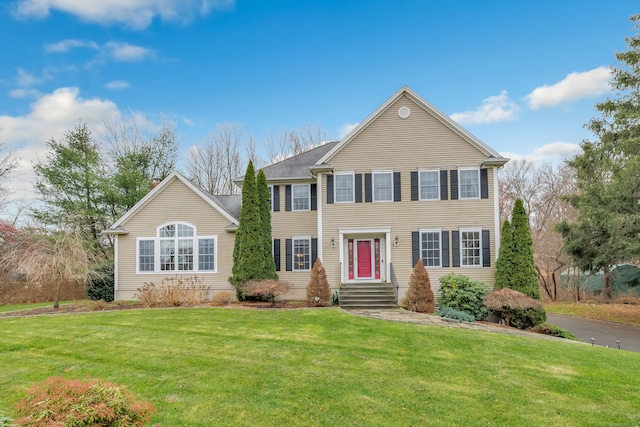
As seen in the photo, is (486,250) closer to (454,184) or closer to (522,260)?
(522,260)

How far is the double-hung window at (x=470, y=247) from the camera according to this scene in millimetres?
14211

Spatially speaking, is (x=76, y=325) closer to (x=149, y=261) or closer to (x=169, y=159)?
(x=149, y=261)

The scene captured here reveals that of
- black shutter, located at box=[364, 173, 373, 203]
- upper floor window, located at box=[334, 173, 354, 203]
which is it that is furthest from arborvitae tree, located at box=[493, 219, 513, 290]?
upper floor window, located at box=[334, 173, 354, 203]

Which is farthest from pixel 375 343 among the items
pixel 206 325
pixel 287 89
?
pixel 287 89

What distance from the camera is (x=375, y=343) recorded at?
7906mm

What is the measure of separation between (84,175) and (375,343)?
23553 mm

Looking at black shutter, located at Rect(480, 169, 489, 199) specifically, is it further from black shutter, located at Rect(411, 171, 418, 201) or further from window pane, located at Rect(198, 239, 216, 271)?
window pane, located at Rect(198, 239, 216, 271)

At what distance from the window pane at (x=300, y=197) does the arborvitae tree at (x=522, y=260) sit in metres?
8.40

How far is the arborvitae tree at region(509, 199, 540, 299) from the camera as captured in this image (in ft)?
41.2

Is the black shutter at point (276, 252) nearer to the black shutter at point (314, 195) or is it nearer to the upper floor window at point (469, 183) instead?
the black shutter at point (314, 195)

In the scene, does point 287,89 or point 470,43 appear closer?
point 470,43

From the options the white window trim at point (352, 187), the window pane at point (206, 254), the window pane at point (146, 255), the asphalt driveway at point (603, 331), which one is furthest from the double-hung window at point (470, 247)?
the window pane at point (146, 255)

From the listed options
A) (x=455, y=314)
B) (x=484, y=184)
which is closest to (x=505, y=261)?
(x=455, y=314)

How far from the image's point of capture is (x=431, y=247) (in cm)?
1448
